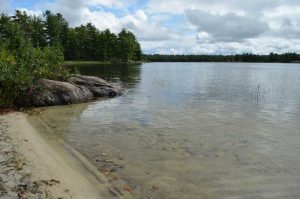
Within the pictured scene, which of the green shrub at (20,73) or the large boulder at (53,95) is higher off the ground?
the green shrub at (20,73)

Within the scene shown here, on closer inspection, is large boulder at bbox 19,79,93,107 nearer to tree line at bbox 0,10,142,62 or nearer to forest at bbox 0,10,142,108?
forest at bbox 0,10,142,108

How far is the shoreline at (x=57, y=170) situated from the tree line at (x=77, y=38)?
9419 cm

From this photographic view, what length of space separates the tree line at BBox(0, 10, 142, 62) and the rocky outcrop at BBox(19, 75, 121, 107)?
77167 mm

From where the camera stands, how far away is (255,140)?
16312 mm

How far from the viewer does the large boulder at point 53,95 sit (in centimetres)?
2420

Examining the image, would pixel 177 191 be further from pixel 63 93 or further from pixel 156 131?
pixel 63 93

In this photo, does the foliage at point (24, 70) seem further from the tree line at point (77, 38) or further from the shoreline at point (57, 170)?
the tree line at point (77, 38)

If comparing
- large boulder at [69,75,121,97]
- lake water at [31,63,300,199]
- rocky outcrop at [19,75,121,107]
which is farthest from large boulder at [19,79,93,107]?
large boulder at [69,75,121,97]

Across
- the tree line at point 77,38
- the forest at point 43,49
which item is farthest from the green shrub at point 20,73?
the tree line at point 77,38

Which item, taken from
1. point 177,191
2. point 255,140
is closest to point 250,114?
point 255,140

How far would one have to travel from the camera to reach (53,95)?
2536cm

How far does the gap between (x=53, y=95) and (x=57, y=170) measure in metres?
15.1

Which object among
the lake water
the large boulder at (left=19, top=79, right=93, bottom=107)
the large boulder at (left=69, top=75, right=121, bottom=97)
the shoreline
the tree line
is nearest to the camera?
the shoreline

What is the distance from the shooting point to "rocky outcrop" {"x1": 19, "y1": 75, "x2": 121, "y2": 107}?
2432 cm
